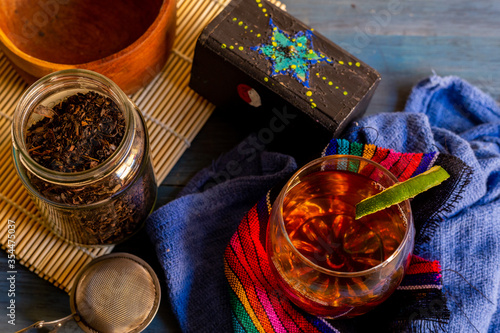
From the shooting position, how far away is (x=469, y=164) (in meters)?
0.77

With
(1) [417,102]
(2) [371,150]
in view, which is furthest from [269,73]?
(1) [417,102]

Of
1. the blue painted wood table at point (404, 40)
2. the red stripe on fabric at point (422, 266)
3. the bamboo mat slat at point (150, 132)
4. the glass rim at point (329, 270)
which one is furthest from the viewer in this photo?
the blue painted wood table at point (404, 40)

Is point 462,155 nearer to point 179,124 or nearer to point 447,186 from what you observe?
point 447,186

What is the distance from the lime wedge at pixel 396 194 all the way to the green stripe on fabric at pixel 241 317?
21 centimetres

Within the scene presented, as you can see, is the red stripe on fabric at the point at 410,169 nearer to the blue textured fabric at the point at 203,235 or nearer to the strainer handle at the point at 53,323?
the blue textured fabric at the point at 203,235

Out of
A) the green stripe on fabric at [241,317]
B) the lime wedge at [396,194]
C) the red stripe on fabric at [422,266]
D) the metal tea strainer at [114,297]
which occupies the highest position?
the lime wedge at [396,194]

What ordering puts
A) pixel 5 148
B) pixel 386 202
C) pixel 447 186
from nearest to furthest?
pixel 386 202
pixel 447 186
pixel 5 148

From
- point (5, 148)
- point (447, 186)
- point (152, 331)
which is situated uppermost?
point (447, 186)

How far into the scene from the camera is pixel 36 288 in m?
0.81

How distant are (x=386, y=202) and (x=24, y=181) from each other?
1.41 ft

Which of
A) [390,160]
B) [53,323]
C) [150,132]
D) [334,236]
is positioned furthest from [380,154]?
[53,323]

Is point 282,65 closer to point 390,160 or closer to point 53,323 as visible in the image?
point 390,160

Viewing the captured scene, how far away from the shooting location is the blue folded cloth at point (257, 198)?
0.73m

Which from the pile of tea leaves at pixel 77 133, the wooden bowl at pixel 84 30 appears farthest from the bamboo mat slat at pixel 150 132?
the pile of tea leaves at pixel 77 133
